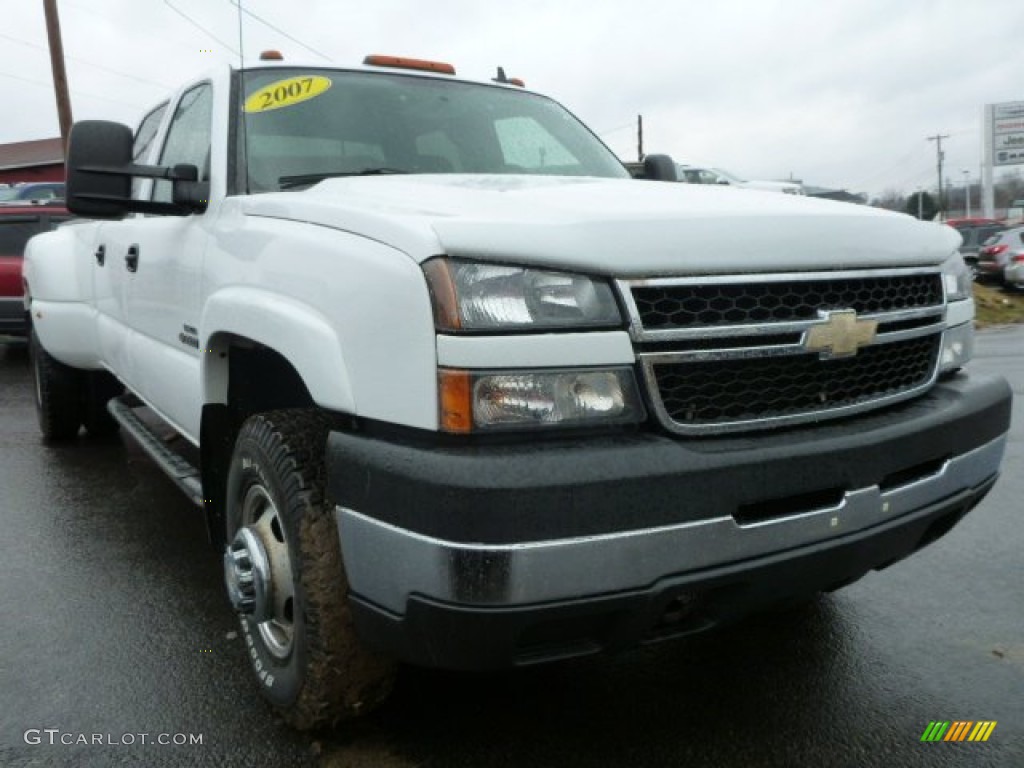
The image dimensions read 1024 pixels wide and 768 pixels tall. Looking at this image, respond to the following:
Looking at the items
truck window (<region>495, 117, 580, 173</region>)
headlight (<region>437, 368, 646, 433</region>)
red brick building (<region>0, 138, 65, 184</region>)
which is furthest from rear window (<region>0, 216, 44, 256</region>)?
red brick building (<region>0, 138, 65, 184</region>)

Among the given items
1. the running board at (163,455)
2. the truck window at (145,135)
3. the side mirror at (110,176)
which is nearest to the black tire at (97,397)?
the running board at (163,455)

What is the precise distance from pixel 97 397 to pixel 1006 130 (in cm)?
6743

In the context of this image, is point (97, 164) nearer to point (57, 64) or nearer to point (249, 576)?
point (249, 576)

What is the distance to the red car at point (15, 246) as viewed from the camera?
9312mm

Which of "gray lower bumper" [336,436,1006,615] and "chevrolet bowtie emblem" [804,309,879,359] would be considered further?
"chevrolet bowtie emblem" [804,309,879,359]

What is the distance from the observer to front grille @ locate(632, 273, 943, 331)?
6.47ft

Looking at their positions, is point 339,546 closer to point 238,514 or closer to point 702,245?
point 238,514

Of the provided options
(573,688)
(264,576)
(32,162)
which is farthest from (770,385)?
(32,162)

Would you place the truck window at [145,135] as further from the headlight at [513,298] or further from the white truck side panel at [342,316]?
the headlight at [513,298]

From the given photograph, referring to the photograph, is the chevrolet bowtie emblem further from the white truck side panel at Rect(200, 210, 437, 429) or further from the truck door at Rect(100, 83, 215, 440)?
the truck door at Rect(100, 83, 215, 440)

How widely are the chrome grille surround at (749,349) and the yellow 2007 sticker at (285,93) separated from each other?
182 cm

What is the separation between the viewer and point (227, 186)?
3008mm

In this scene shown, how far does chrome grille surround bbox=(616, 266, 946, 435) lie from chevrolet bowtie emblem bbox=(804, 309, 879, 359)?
0.04 ft

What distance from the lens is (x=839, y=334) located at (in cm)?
216
